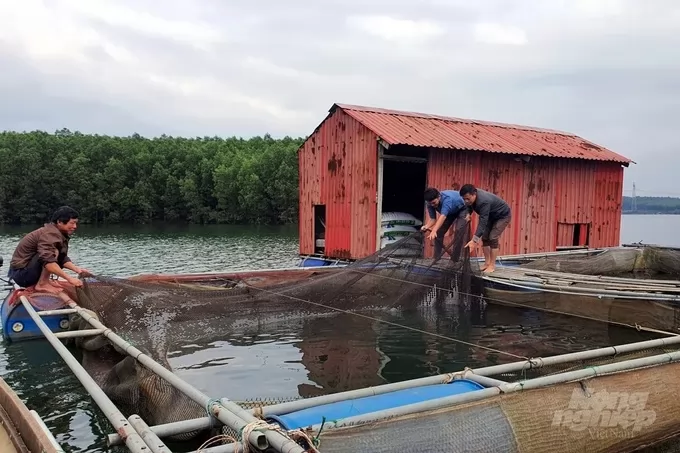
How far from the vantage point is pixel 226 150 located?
67.6m

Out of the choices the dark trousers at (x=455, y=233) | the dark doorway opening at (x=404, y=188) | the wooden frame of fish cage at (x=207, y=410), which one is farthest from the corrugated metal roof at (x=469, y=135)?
the wooden frame of fish cage at (x=207, y=410)

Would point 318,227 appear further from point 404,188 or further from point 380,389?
point 380,389

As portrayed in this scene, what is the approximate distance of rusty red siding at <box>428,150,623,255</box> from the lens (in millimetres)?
15523

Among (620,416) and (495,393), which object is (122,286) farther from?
(620,416)

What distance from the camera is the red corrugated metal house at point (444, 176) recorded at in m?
15.0

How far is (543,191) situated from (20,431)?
15.9m

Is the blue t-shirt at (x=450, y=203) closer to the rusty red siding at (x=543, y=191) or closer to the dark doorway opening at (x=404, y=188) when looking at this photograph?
the rusty red siding at (x=543, y=191)

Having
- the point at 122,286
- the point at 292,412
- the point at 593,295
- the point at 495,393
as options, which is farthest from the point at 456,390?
the point at 593,295

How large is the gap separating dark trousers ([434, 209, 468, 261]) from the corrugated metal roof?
408cm

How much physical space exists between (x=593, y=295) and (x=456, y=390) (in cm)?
638

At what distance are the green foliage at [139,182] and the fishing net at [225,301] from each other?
46.5 metres

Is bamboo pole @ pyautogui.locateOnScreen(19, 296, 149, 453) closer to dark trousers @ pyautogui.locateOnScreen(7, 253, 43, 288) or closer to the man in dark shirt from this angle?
dark trousers @ pyautogui.locateOnScreen(7, 253, 43, 288)

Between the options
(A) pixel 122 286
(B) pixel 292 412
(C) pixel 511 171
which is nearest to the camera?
(B) pixel 292 412

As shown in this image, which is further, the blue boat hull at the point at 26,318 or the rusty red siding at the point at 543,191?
the rusty red siding at the point at 543,191
